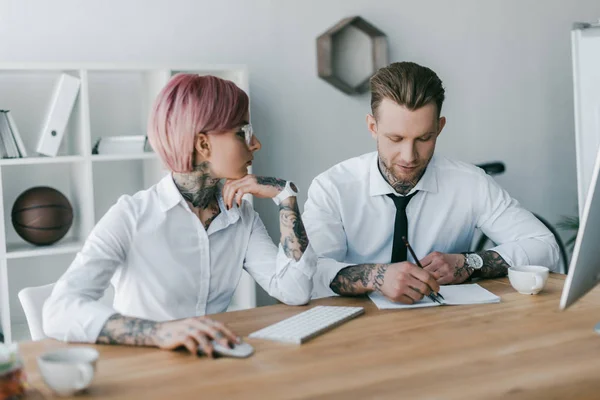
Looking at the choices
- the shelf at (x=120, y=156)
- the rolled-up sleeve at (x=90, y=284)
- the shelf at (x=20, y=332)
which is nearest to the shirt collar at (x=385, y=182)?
the rolled-up sleeve at (x=90, y=284)

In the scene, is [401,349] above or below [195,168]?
below

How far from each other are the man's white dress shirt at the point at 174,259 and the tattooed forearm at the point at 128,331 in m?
0.16

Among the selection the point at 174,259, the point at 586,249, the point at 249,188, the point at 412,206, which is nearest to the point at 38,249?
the point at 174,259

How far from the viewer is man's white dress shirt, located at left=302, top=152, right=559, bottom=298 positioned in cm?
226

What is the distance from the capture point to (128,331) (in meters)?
1.43

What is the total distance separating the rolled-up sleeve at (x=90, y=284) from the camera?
1.45 m

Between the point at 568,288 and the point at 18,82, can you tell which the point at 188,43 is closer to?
the point at 18,82

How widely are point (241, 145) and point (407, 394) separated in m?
0.84

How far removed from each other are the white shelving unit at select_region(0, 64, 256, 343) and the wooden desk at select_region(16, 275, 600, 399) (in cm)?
154

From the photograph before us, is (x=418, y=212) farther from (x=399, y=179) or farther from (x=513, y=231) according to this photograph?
(x=513, y=231)

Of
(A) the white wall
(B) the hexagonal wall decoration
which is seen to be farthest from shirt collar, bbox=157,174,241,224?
(B) the hexagonal wall decoration

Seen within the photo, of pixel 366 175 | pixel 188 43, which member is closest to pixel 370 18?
pixel 188 43

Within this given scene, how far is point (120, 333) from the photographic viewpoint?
1.43m

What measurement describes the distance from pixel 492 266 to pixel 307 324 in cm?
72
